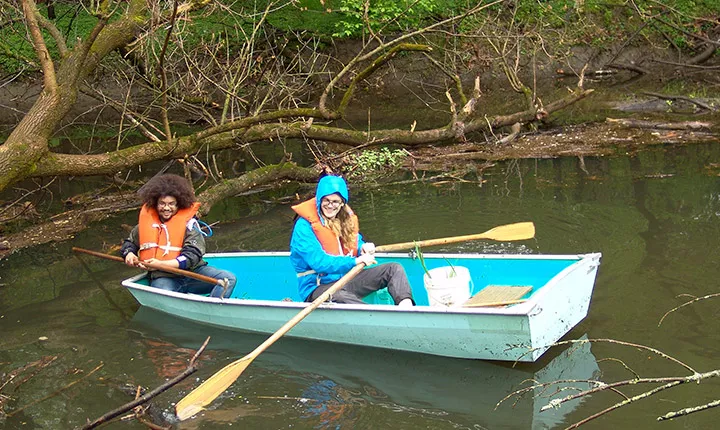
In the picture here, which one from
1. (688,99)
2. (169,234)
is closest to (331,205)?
(169,234)

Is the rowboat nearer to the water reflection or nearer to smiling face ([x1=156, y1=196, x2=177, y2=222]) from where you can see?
the water reflection

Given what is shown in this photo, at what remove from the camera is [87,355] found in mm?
5926

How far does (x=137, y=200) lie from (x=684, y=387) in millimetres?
6592

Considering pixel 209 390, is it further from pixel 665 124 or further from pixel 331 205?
pixel 665 124

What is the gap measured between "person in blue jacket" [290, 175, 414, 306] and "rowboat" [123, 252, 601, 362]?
19 centimetres

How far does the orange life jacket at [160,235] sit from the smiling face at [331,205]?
→ 4.00ft

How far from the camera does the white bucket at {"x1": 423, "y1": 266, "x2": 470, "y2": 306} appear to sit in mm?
5410

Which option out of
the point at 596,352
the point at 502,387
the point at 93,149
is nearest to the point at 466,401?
the point at 502,387

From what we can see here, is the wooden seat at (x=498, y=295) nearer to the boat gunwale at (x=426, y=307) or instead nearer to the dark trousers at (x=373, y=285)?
the boat gunwale at (x=426, y=307)

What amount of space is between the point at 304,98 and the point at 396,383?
35.6 feet

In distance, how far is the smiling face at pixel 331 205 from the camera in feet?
18.7

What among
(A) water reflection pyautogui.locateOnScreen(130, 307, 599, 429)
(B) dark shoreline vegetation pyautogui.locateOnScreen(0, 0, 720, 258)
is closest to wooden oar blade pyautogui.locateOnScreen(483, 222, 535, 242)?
(A) water reflection pyautogui.locateOnScreen(130, 307, 599, 429)

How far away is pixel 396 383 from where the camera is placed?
518cm

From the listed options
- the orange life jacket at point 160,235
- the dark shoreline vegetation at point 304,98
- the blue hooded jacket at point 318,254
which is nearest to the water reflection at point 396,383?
the blue hooded jacket at point 318,254
